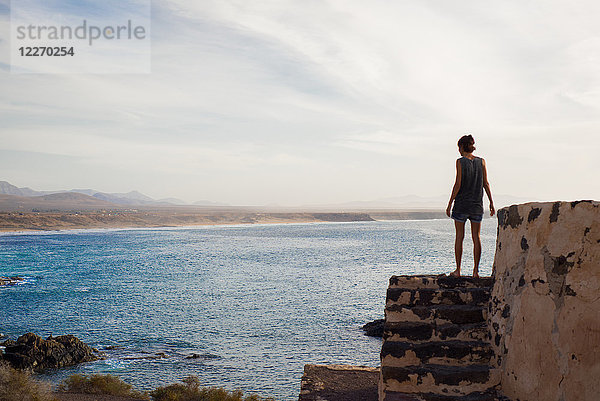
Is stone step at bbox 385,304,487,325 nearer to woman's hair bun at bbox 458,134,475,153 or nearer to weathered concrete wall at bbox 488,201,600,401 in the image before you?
weathered concrete wall at bbox 488,201,600,401

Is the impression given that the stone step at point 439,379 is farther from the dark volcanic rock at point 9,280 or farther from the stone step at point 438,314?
the dark volcanic rock at point 9,280

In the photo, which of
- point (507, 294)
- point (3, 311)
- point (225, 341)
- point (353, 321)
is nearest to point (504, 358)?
→ point (507, 294)

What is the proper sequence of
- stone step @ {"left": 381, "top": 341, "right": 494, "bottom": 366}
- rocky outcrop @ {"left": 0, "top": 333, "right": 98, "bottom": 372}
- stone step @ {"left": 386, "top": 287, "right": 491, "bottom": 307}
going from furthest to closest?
rocky outcrop @ {"left": 0, "top": 333, "right": 98, "bottom": 372} → stone step @ {"left": 386, "top": 287, "right": 491, "bottom": 307} → stone step @ {"left": 381, "top": 341, "right": 494, "bottom": 366}

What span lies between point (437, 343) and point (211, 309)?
117ft

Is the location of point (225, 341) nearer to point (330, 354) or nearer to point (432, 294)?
point (330, 354)

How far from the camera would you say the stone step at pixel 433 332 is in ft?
18.4

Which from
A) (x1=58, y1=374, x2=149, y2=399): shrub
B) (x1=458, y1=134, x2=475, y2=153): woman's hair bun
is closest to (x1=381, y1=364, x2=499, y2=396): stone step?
(x1=458, y1=134, x2=475, y2=153): woman's hair bun

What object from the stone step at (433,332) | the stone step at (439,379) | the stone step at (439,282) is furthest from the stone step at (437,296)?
the stone step at (439,379)

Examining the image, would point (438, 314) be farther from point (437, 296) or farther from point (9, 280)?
point (9, 280)

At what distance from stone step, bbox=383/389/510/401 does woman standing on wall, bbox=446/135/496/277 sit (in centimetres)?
190

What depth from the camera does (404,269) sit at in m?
59.8

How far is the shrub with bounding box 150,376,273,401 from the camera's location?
59.8 feet

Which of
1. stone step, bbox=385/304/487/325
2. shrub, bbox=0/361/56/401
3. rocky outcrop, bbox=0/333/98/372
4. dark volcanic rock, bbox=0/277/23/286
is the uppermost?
stone step, bbox=385/304/487/325

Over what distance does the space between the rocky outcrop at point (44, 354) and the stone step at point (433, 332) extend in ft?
74.0
